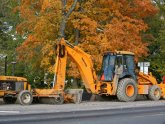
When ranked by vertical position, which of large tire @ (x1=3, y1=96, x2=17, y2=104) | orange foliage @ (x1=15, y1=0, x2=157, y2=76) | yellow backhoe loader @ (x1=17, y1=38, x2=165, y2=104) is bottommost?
large tire @ (x1=3, y1=96, x2=17, y2=104)

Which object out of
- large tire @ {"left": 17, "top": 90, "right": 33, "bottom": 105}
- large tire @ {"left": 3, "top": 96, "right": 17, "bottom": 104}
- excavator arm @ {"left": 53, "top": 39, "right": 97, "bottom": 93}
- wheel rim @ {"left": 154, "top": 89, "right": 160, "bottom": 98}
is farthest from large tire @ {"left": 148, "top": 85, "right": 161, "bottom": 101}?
large tire @ {"left": 3, "top": 96, "right": 17, "bottom": 104}

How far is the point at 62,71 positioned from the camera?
25656 millimetres

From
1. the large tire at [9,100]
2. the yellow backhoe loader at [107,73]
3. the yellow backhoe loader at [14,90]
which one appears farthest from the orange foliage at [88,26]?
the large tire at [9,100]

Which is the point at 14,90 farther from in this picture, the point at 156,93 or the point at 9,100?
the point at 156,93

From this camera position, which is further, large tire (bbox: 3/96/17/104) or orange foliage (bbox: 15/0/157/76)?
orange foliage (bbox: 15/0/157/76)

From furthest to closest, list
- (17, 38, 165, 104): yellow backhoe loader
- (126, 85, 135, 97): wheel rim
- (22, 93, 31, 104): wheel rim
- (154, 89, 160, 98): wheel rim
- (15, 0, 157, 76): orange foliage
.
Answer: (154, 89, 160, 98): wheel rim → (15, 0, 157, 76): orange foliage → (126, 85, 135, 97): wheel rim → (17, 38, 165, 104): yellow backhoe loader → (22, 93, 31, 104): wheel rim

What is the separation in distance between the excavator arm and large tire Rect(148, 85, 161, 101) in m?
4.06

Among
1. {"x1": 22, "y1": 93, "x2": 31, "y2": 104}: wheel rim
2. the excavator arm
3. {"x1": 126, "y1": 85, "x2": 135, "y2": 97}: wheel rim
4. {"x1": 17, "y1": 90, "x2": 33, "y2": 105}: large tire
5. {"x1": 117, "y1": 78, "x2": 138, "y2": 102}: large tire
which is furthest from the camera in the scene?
{"x1": 126, "y1": 85, "x2": 135, "y2": 97}: wheel rim

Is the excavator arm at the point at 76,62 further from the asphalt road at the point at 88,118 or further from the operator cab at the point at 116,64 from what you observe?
the asphalt road at the point at 88,118

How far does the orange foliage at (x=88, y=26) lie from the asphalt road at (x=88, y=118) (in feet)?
55.8

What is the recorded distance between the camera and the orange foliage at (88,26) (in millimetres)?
28766

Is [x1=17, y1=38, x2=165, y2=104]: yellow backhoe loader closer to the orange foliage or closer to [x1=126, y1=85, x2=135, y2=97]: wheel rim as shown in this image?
[x1=126, y1=85, x2=135, y2=97]: wheel rim

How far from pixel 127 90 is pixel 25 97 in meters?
6.66

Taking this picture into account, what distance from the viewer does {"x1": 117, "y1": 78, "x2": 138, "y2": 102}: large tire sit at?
2675 centimetres
